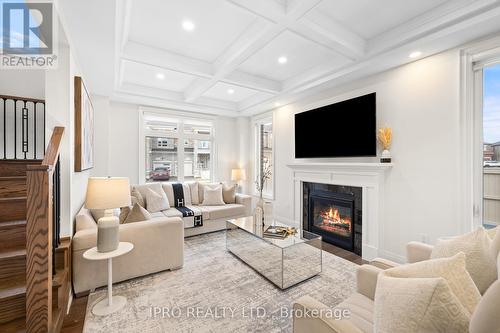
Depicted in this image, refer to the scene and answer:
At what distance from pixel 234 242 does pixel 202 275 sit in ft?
2.89

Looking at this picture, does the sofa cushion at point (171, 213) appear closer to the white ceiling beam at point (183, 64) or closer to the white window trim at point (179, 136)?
the white window trim at point (179, 136)

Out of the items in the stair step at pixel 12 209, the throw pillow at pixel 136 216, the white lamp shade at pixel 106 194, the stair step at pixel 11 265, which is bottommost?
the stair step at pixel 11 265

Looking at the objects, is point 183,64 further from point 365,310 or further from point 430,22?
point 365,310

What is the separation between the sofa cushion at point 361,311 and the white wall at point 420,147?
1.82 metres

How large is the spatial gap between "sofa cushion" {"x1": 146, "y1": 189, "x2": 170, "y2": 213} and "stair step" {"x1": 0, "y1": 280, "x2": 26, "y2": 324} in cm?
251

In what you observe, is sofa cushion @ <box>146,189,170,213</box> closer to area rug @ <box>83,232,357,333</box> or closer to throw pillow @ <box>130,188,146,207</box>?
throw pillow @ <box>130,188,146,207</box>

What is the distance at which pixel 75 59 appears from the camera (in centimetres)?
262

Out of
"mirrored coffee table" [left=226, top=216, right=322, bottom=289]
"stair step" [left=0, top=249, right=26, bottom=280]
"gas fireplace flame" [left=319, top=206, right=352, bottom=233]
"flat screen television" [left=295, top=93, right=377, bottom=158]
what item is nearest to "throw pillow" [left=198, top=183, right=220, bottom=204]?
"mirrored coffee table" [left=226, top=216, right=322, bottom=289]

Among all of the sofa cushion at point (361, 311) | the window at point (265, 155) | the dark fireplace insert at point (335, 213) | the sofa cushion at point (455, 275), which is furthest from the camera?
the window at point (265, 155)

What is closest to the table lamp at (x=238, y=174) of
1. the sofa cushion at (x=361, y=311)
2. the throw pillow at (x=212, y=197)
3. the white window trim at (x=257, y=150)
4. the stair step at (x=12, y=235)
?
the white window trim at (x=257, y=150)

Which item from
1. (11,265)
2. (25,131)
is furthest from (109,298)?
(25,131)

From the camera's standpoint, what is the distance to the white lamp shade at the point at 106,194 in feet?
6.69

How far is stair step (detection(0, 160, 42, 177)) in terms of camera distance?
104 inches

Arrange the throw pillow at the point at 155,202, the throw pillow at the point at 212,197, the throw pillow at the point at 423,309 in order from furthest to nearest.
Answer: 1. the throw pillow at the point at 212,197
2. the throw pillow at the point at 155,202
3. the throw pillow at the point at 423,309
